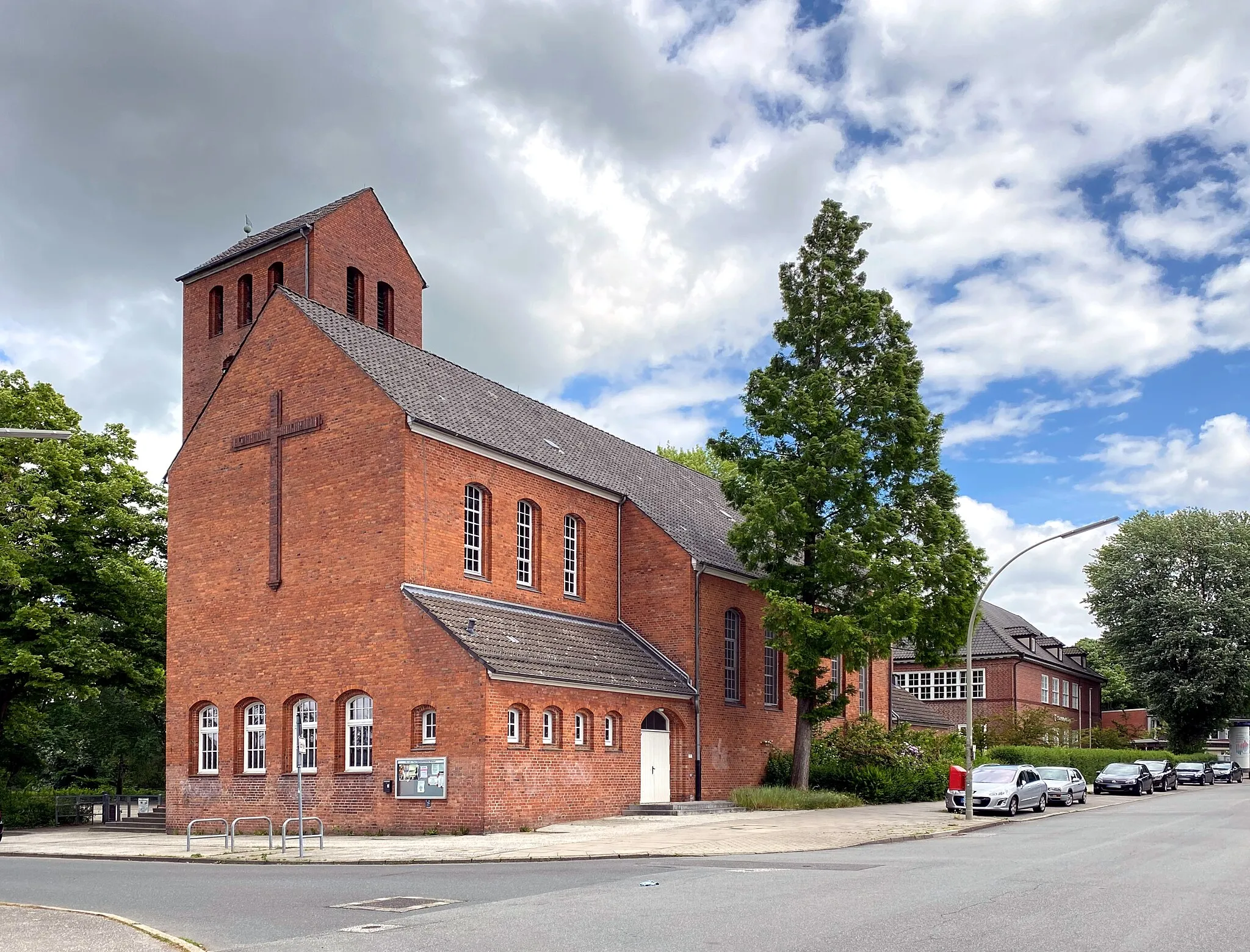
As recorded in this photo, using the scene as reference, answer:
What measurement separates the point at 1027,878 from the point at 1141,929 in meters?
4.66

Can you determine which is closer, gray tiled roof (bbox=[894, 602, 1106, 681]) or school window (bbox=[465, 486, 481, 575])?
school window (bbox=[465, 486, 481, 575])

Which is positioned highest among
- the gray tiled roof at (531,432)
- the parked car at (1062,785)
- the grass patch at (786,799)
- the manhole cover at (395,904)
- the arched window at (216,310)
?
the arched window at (216,310)

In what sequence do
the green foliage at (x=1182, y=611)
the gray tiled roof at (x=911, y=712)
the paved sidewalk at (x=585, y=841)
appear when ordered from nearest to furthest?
the paved sidewalk at (x=585, y=841)
the gray tiled roof at (x=911, y=712)
the green foliage at (x=1182, y=611)

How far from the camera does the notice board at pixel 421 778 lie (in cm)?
2562

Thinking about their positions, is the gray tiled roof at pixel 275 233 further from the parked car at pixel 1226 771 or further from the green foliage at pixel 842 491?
the parked car at pixel 1226 771

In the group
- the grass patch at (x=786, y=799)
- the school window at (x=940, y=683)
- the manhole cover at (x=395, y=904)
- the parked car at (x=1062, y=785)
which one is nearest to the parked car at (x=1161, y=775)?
the parked car at (x=1062, y=785)

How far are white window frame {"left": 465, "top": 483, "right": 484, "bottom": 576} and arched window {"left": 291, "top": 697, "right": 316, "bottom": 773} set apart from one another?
488 cm

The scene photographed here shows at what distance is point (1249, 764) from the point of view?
6981 cm

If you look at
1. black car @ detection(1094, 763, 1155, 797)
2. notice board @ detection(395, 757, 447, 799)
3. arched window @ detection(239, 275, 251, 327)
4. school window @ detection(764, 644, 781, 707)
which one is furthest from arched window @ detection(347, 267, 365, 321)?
black car @ detection(1094, 763, 1155, 797)

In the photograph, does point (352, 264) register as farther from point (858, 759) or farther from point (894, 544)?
point (858, 759)

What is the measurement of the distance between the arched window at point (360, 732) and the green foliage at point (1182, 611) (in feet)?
164

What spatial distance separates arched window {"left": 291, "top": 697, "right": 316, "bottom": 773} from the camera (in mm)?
28172

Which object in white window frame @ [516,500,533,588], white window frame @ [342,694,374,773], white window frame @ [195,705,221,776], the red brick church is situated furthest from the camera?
white window frame @ [516,500,533,588]

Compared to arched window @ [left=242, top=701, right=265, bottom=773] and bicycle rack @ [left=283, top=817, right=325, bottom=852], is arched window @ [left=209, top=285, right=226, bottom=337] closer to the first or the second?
arched window @ [left=242, top=701, right=265, bottom=773]
